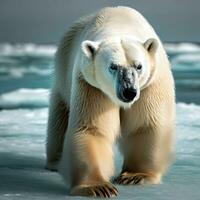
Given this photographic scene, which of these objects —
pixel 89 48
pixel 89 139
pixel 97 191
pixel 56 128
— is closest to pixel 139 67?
pixel 89 48

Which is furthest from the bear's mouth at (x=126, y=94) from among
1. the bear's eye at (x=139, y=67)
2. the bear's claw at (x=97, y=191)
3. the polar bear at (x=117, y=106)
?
the bear's claw at (x=97, y=191)

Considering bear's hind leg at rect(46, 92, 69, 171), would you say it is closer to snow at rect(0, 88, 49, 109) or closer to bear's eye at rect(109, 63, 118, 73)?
bear's eye at rect(109, 63, 118, 73)

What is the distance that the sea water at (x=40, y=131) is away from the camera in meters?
3.10

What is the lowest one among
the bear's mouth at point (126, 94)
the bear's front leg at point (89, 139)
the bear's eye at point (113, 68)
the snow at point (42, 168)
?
the snow at point (42, 168)

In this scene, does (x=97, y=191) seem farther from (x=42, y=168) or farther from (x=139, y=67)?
(x=42, y=168)

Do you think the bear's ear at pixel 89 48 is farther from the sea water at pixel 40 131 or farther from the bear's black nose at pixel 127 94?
the sea water at pixel 40 131

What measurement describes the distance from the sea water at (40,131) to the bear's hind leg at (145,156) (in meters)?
0.08

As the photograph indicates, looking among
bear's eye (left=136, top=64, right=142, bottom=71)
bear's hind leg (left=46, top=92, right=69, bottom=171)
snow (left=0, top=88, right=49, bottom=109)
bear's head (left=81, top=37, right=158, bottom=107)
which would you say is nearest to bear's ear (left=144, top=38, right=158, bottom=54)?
bear's head (left=81, top=37, right=158, bottom=107)

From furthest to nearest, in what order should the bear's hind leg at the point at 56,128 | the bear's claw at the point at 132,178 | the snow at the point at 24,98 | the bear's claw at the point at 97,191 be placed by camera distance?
1. the snow at the point at 24,98
2. the bear's hind leg at the point at 56,128
3. the bear's claw at the point at 132,178
4. the bear's claw at the point at 97,191

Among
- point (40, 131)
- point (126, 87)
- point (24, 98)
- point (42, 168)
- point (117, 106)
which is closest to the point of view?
point (126, 87)

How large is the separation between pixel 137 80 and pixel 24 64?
20.6 feet

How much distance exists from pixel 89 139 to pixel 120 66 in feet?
1.32

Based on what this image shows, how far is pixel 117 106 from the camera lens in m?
3.17

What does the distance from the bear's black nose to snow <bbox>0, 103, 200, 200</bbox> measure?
1.39ft
